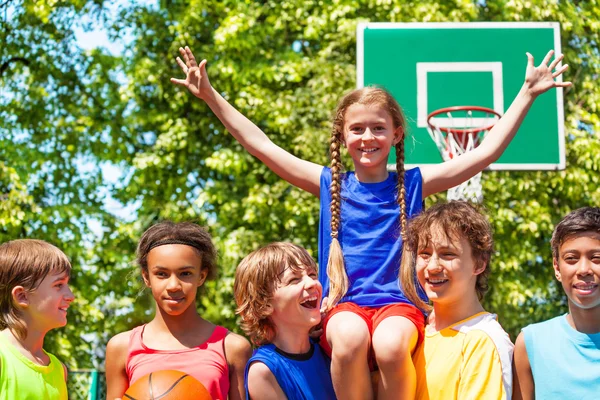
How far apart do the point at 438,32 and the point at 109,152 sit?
6.55 meters

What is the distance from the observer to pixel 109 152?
43.2 feet

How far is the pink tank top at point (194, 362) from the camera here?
3473 millimetres

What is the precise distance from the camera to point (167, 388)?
329 cm

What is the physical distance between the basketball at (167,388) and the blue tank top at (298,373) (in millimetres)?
208

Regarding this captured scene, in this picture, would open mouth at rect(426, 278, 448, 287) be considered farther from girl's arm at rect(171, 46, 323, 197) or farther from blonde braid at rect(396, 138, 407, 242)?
girl's arm at rect(171, 46, 323, 197)

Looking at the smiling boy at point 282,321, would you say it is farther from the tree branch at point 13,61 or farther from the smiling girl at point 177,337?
the tree branch at point 13,61

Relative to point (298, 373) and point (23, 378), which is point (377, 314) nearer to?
point (298, 373)

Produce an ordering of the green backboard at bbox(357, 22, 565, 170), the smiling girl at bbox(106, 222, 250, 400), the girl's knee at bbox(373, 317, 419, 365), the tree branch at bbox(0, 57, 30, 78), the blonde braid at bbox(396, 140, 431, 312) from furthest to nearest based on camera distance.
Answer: the tree branch at bbox(0, 57, 30, 78)
the green backboard at bbox(357, 22, 565, 170)
the smiling girl at bbox(106, 222, 250, 400)
the blonde braid at bbox(396, 140, 431, 312)
the girl's knee at bbox(373, 317, 419, 365)

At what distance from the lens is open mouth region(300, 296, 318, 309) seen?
3434 mm

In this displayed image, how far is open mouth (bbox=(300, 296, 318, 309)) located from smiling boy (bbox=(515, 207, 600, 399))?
84cm

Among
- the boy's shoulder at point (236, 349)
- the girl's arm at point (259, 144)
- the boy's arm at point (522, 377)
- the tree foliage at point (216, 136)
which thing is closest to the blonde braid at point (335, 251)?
the girl's arm at point (259, 144)

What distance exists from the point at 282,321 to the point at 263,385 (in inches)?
12.1


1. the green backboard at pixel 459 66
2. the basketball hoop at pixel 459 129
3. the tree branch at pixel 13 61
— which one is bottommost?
the basketball hoop at pixel 459 129

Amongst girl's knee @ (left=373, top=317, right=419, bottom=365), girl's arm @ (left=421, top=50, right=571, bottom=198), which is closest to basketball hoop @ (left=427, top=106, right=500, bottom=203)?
girl's arm @ (left=421, top=50, right=571, bottom=198)
